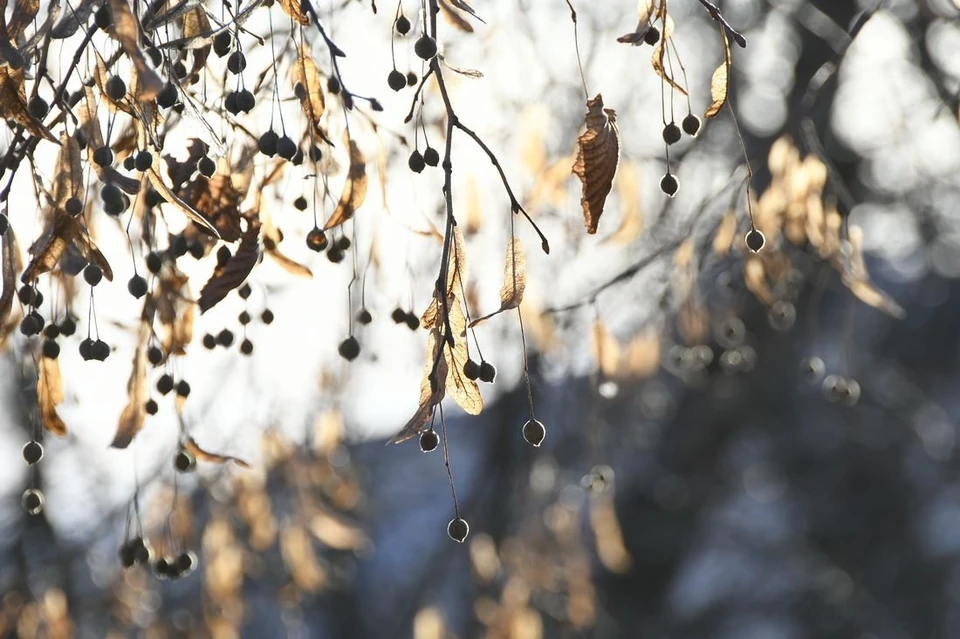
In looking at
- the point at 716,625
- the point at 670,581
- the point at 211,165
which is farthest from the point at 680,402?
the point at 211,165

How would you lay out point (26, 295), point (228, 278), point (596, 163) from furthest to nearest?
1. point (26, 295)
2. point (228, 278)
3. point (596, 163)

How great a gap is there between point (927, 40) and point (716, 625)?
22.8 feet

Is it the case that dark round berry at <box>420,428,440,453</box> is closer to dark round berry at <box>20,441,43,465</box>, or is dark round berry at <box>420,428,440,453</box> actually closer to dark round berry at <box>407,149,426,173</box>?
dark round berry at <box>407,149,426,173</box>

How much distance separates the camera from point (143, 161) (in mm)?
1721

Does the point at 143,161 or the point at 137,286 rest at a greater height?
the point at 143,161

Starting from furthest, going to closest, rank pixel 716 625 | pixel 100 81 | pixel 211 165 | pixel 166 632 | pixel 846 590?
pixel 716 625, pixel 846 590, pixel 166 632, pixel 211 165, pixel 100 81

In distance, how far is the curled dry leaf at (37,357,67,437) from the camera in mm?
2066

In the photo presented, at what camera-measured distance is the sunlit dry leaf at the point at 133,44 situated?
1.31m

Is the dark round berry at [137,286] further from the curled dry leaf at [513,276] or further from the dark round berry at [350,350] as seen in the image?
the curled dry leaf at [513,276]

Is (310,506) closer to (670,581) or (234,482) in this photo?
(234,482)

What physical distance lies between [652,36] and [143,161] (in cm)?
78

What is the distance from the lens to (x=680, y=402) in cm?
902

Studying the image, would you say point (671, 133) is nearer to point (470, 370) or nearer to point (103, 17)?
point (470, 370)

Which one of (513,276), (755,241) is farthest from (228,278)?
(755,241)
